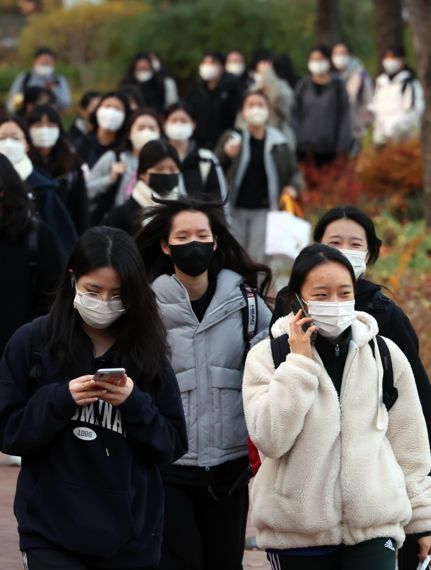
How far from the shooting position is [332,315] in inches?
201

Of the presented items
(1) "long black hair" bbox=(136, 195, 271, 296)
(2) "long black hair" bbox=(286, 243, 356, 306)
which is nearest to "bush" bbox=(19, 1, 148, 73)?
(1) "long black hair" bbox=(136, 195, 271, 296)

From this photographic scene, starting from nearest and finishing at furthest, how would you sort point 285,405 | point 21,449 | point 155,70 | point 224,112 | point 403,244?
point 21,449
point 285,405
point 403,244
point 224,112
point 155,70

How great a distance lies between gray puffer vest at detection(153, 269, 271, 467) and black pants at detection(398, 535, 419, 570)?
70cm

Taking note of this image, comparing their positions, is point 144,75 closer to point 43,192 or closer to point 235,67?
point 235,67

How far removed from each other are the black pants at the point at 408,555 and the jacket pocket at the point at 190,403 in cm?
86

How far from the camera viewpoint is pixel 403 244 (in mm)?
14570

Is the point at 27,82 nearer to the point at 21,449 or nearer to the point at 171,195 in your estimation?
the point at 171,195

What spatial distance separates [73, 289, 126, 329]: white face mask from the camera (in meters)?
4.78

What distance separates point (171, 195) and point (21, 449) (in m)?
3.27

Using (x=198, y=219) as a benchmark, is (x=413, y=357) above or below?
below

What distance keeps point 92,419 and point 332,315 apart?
882 mm

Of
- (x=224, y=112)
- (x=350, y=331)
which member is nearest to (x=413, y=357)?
(x=350, y=331)

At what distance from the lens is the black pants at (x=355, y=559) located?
16.7ft

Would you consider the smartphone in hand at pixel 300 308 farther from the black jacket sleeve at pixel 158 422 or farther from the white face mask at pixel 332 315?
the black jacket sleeve at pixel 158 422
